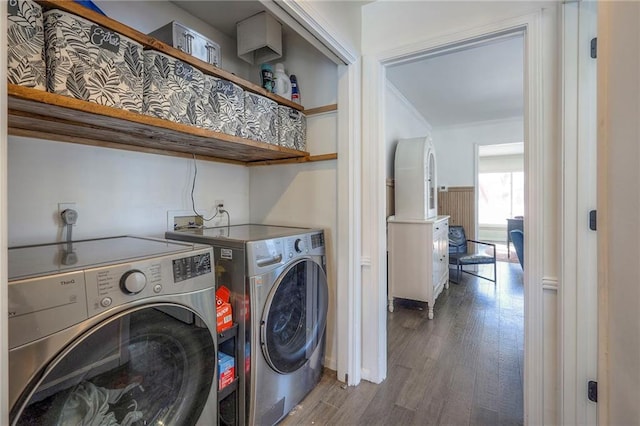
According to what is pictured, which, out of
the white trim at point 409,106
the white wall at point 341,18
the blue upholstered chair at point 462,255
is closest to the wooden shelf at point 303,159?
the white wall at point 341,18

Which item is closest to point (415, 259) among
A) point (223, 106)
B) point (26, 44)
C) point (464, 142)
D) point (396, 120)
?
point (396, 120)

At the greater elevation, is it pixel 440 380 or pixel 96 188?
pixel 96 188

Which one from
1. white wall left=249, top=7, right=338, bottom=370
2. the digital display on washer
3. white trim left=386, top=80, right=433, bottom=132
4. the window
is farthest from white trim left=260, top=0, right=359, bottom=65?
the window

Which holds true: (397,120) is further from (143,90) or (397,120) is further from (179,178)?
(143,90)

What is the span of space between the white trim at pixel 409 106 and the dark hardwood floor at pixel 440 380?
257 cm

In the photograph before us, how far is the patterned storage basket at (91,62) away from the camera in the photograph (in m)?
0.83

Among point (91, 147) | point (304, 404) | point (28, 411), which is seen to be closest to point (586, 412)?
point (304, 404)

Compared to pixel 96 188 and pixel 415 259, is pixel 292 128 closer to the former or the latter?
pixel 96 188

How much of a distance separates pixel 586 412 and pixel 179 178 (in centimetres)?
232

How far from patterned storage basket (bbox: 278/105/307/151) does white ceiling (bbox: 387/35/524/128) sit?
0.83 metres

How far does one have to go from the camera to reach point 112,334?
2.66 ft

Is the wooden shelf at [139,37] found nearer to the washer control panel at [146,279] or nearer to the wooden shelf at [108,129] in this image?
the wooden shelf at [108,129]

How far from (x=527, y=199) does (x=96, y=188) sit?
2.08 m

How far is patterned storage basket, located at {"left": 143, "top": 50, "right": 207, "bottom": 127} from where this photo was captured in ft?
3.50
